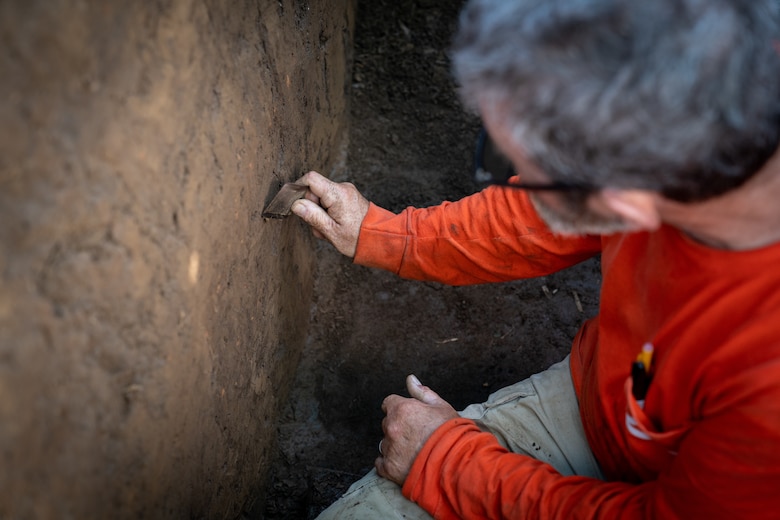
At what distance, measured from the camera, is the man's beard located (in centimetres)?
120

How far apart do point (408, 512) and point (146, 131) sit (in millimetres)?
1117

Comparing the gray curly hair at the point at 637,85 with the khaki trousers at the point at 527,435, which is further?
the khaki trousers at the point at 527,435

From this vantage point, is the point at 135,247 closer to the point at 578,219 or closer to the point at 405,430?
the point at 578,219

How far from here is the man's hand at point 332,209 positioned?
1829 millimetres

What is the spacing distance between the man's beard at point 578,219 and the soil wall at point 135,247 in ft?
2.23

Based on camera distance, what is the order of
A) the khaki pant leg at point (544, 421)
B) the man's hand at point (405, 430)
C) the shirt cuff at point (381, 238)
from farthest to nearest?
the shirt cuff at point (381, 238), the khaki pant leg at point (544, 421), the man's hand at point (405, 430)

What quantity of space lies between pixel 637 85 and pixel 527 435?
45.0 inches

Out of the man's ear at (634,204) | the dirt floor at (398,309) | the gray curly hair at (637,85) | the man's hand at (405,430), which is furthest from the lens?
the dirt floor at (398,309)

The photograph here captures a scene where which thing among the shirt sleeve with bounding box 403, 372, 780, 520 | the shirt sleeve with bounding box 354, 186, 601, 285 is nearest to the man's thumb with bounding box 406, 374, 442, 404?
the shirt sleeve with bounding box 403, 372, 780, 520

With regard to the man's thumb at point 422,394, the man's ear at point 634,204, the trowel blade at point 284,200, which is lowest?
the man's thumb at point 422,394

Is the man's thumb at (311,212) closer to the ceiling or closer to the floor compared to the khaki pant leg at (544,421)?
closer to the ceiling

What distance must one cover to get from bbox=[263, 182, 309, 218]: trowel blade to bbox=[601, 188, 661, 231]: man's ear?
88 centimetres

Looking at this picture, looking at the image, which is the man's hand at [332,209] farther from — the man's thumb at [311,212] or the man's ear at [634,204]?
the man's ear at [634,204]

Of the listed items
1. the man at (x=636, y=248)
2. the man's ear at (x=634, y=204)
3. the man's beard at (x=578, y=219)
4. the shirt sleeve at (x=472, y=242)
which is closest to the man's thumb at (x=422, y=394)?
the man at (x=636, y=248)
